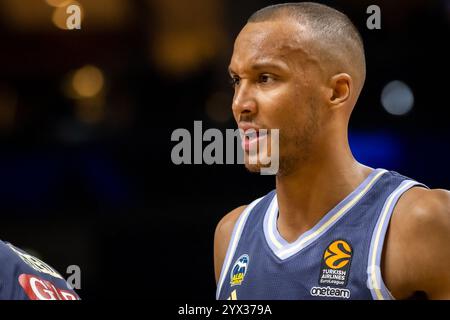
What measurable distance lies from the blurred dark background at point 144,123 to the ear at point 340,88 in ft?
5.61

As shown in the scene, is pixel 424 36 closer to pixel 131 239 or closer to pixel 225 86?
pixel 225 86

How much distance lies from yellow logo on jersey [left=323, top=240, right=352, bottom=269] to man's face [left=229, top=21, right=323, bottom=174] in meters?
0.33

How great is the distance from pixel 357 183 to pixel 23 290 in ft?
4.20

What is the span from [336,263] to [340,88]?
2.06ft

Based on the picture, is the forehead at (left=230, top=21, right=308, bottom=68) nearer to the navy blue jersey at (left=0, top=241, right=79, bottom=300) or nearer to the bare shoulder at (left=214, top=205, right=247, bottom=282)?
the bare shoulder at (left=214, top=205, right=247, bottom=282)

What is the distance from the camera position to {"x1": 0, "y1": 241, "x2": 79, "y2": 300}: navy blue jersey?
2092mm

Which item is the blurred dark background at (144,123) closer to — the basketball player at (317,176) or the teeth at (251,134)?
the basketball player at (317,176)

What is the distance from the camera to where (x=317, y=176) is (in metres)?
2.79

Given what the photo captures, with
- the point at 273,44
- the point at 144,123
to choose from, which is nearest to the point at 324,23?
the point at 273,44

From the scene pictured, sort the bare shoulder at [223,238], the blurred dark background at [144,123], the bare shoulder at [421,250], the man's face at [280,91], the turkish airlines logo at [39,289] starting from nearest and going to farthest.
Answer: the turkish airlines logo at [39,289], the bare shoulder at [421,250], the man's face at [280,91], the bare shoulder at [223,238], the blurred dark background at [144,123]

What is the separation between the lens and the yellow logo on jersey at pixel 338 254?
264cm

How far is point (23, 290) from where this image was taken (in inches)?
82.4

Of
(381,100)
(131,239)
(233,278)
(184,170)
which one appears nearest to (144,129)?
(184,170)

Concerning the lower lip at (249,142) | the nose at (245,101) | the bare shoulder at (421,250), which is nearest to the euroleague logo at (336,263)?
the bare shoulder at (421,250)
